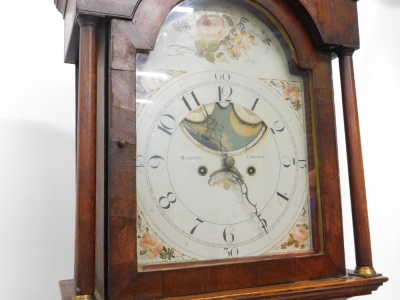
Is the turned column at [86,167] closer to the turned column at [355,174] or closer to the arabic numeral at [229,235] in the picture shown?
the arabic numeral at [229,235]

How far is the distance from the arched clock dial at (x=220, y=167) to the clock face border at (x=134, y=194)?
0.04m

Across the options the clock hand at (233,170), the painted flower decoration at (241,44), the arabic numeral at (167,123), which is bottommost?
the clock hand at (233,170)

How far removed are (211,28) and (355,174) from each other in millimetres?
443

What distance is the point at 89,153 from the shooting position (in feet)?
2.70

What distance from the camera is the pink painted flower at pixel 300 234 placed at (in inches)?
37.9

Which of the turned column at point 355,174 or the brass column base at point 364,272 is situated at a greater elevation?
the turned column at point 355,174

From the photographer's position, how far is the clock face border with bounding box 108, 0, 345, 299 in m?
0.81

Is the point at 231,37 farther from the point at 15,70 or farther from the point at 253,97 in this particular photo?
the point at 15,70

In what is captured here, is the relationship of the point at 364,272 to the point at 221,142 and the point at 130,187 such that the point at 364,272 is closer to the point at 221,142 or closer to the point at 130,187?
the point at 221,142

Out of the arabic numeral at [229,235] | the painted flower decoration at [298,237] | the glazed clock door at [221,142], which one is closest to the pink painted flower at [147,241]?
the glazed clock door at [221,142]

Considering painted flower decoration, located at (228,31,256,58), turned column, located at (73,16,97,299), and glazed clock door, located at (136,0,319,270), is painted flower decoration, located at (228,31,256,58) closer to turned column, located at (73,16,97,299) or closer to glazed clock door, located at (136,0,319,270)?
glazed clock door, located at (136,0,319,270)

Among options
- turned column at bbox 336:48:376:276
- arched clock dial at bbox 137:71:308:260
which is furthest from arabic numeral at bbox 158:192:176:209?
turned column at bbox 336:48:376:276

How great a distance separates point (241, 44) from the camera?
98 cm

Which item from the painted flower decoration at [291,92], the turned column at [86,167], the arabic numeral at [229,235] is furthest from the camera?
the painted flower decoration at [291,92]
